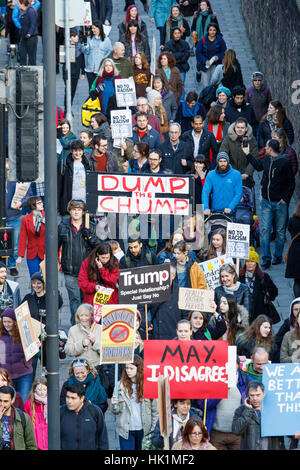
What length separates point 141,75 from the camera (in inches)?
820

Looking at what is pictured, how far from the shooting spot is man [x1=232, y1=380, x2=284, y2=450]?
12367 mm

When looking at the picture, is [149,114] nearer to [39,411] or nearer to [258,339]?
[258,339]

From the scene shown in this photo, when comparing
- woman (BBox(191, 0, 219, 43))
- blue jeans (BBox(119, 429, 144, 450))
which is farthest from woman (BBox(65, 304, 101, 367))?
→ woman (BBox(191, 0, 219, 43))

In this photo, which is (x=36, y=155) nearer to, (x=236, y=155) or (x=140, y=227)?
(x=140, y=227)

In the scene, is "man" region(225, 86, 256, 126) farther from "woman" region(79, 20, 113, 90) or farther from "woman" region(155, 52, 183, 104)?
"woman" region(79, 20, 113, 90)

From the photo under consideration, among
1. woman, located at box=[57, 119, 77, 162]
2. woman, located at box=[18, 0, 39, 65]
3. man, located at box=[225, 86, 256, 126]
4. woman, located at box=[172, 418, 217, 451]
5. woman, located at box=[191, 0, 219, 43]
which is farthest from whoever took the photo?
woman, located at box=[191, 0, 219, 43]

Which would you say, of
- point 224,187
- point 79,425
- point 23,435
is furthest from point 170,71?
point 23,435

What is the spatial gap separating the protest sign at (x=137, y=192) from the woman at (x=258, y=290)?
43.9 inches

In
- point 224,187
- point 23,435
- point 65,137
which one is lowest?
point 23,435

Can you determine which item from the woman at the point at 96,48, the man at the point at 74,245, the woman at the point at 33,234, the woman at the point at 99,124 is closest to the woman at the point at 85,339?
the man at the point at 74,245

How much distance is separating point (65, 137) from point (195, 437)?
7.48m

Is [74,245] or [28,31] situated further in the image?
[28,31]

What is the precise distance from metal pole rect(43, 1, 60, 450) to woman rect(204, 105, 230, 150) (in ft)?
25.2

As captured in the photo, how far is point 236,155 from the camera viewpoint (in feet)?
60.8
